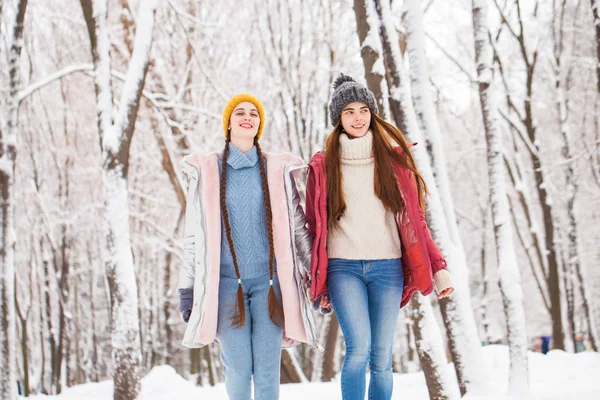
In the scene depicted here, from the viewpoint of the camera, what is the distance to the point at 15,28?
20.9 ft

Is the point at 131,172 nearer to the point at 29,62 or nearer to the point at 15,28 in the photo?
the point at 29,62

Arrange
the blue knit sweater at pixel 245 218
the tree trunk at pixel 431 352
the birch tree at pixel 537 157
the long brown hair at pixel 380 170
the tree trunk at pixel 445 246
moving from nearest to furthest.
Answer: the blue knit sweater at pixel 245 218, the long brown hair at pixel 380 170, the tree trunk at pixel 431 352, the tree trunk at pixel 445 246, the birch tree at pixel 537 157

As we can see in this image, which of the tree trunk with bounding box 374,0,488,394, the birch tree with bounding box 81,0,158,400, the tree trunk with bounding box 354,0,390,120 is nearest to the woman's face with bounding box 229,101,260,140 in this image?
the tree trunk with bounding box 354,0,390,120

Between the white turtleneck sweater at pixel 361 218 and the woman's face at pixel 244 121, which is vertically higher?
the woman's face at pixel 244 121

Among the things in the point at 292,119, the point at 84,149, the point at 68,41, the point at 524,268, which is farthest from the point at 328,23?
the point at 524,268

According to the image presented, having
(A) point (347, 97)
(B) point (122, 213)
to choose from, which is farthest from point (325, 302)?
(B) point (122, 213)

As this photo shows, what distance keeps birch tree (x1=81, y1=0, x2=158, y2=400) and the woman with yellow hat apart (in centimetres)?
320

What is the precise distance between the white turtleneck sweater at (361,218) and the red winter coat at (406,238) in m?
0.08

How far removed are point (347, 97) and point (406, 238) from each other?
3.11 feet

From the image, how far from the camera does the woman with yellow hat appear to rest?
307 cm

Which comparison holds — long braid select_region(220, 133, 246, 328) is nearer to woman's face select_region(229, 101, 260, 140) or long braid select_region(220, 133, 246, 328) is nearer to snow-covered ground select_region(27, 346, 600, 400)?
woman's face select_region(229, 101, 260, 140)

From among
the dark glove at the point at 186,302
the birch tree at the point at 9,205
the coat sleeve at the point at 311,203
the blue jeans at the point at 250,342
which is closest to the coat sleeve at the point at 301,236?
the coat sleeve at the point at 311,203

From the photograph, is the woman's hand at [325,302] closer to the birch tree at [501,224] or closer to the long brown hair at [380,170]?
the long brown hair at [380,170]

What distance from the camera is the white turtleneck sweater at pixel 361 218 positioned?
10.5 ft
